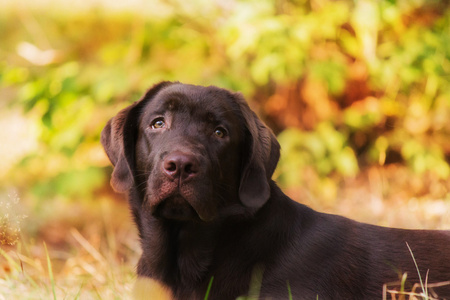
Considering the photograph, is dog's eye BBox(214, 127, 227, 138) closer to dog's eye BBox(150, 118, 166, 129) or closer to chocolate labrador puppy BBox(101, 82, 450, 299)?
chocolate labrador puppy BBox(101, 82, 450, 299)

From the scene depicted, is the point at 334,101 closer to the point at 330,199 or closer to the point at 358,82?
the point at 358,82

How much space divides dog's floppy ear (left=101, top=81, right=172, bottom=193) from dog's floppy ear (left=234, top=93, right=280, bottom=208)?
61 cm

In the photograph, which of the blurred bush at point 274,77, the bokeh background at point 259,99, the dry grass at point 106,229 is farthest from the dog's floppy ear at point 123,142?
the blurred bush at point 274,77

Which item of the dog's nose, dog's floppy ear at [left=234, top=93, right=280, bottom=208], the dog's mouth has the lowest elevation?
the dog's mouth

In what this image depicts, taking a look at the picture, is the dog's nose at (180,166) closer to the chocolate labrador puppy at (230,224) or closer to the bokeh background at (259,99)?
the chocolate labrador puppy at (230,224)

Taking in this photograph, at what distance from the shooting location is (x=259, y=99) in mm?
7449

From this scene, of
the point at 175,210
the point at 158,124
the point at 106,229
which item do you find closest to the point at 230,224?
the point at 175,210

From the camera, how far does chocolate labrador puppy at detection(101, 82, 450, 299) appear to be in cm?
274

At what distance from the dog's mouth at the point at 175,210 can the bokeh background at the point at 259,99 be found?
1017 mm

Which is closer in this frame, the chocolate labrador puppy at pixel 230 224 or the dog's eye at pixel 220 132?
the chocolate labrador puppy at pixel 230 224

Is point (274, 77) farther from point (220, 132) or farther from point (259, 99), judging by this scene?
point (220, 132)

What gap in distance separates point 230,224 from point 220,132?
1.64 ft

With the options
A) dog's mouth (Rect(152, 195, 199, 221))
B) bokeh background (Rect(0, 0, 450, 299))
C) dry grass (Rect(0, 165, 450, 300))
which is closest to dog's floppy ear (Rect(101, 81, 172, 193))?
dog's mouth (Rect(152, 195, 199, 221))

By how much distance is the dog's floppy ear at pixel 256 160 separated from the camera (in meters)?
2.85
